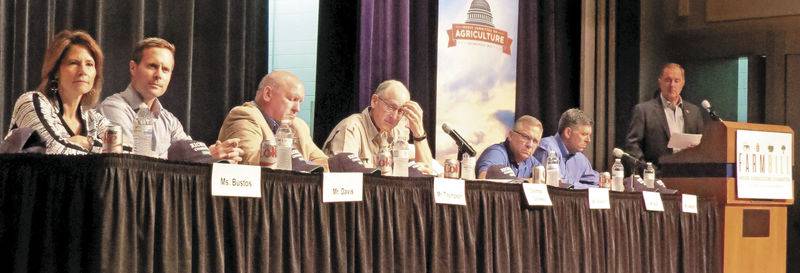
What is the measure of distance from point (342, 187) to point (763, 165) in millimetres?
2404

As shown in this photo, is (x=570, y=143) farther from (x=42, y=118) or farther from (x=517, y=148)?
(x=42, y=118)

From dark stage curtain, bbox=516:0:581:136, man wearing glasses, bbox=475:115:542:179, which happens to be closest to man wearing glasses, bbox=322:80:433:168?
man wearing glasses, bbox=475:115:542:179

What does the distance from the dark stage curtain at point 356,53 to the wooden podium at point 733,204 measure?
1.62 metres

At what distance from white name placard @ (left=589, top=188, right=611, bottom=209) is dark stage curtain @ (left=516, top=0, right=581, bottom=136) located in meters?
2.92

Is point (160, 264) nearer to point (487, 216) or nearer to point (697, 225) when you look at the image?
point (487, 216)

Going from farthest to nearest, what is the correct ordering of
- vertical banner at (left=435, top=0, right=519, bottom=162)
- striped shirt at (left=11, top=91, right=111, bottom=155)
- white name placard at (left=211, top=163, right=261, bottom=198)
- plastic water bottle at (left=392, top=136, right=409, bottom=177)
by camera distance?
vertical banner at (left=435, top=0, right=519, bottom=162) < plastic water bottle at (left=392, top=136, right=409, bottom=177) < striped shirt at (left=11, top=91, right=111, bottom=155) < white name placard at (left=211, top=163, right=261, bottom=198)

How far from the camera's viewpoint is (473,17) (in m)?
6.38

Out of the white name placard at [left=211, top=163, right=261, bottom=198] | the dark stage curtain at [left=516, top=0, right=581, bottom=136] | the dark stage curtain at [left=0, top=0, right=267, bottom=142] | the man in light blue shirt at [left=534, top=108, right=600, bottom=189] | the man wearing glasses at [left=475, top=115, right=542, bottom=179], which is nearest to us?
the white name placard at [left=211, top=163, right=261, bottom=198]

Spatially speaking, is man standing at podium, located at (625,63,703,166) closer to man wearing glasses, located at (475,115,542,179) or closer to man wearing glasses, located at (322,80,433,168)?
man wearing glasses, located at (475,115,542,179)

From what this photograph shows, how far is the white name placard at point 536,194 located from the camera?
139 inches

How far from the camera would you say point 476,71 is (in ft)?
21.1

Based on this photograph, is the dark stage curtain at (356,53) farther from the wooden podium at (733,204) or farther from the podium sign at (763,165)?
the podium sign at (763,165)

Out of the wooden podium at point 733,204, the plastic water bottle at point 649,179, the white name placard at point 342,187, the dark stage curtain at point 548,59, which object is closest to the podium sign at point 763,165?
the wooden podium at point 733,204

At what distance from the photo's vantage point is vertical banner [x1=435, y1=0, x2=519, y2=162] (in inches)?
244
